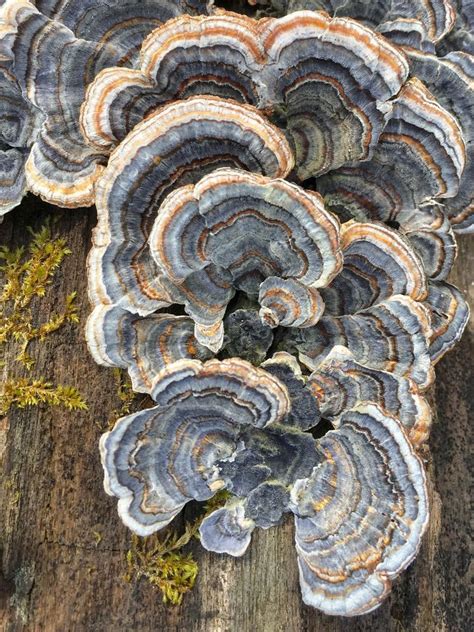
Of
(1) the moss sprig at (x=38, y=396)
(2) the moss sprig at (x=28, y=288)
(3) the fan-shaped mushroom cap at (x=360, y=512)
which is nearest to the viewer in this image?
(3) the fan-shaped mushroom cap at (x=360, y=512)

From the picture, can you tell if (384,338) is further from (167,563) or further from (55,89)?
(55,89)

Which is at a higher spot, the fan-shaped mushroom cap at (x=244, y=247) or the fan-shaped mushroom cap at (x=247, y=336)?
the fan-shaped mushroom cap at (x=244, y=247)

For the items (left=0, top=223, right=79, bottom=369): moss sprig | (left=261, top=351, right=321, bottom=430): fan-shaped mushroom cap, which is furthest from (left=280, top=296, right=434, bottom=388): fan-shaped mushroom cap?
(left=0, top=223, right=79, bottom=369): moss sprig

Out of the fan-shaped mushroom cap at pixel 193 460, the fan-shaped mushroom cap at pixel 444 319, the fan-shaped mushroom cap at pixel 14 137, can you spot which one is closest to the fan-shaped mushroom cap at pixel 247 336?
the fan-shaped mushroom cap at pixel 193 460

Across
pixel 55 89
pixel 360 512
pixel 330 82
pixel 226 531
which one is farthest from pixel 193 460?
pixel 55 89

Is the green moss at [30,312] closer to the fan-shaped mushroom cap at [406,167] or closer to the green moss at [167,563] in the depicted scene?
the green moss at [167,563]

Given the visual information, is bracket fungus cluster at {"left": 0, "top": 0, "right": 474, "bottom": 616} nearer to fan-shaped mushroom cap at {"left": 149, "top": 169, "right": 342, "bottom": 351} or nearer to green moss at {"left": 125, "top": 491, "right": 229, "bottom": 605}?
fan-shaped mushroom cap at {"left": 149, "top": 169, "right": 342, "bottom": 351}
